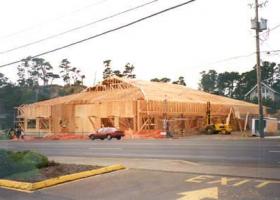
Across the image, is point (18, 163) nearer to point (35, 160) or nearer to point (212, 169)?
point (35, 160)

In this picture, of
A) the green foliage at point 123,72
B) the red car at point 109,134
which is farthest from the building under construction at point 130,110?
the green foliage at point 123,72

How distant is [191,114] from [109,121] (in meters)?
10.4

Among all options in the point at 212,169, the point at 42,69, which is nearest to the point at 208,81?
the point at 42,69

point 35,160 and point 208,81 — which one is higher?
point 208,81

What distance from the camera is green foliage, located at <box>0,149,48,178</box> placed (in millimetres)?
14758

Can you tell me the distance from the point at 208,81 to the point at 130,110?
8359cm

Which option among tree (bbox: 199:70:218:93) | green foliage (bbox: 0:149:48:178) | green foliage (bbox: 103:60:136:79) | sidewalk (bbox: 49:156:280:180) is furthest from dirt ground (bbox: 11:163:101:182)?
tree (bbox: 199:70:218:93)

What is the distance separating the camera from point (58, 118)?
62.6 m

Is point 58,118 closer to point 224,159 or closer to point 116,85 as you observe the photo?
point 116,85

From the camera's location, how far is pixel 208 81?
134 metres

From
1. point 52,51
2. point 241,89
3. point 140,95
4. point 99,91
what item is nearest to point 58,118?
point 99,91

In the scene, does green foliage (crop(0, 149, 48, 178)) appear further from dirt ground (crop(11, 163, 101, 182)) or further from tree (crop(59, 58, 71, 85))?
tree (crop(59, 58, 71, 85))

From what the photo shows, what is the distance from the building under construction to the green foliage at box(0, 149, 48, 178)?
1425 inches

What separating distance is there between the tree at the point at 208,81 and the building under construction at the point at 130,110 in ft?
203
